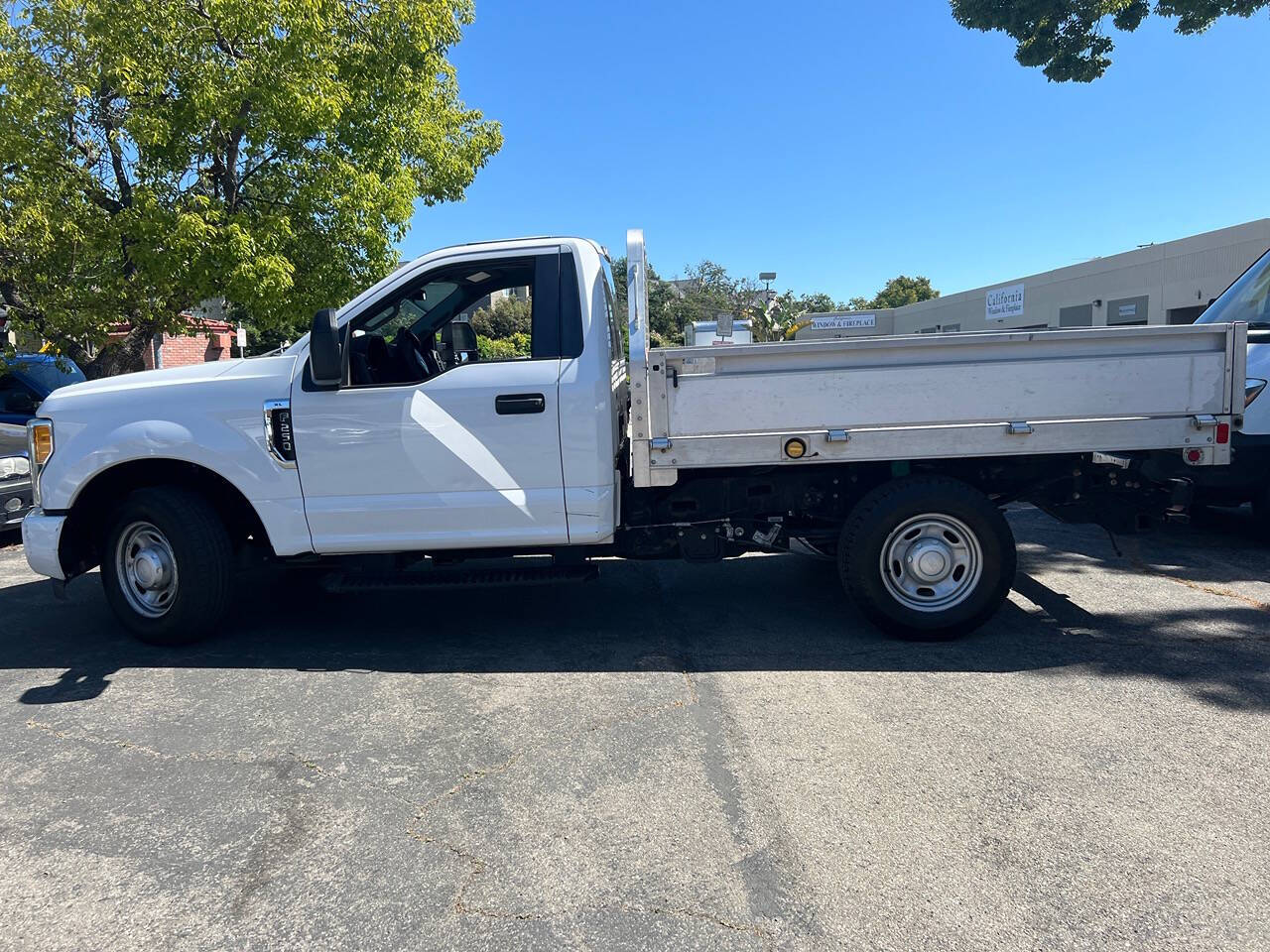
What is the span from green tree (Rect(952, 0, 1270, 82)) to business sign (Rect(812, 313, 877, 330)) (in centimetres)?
3191

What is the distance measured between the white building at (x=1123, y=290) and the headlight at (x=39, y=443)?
1419 centimetres

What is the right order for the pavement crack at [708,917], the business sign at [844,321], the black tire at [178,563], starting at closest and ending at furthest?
the pavement crack at [708,917], the black tire at [178,563], the business sign at [844,321]

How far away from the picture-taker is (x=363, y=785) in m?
3.51

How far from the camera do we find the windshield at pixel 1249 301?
682 centimetres

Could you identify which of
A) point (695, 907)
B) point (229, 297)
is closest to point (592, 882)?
point (695, 907)

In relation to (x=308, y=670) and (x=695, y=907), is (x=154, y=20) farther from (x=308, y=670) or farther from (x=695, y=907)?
(x=695, y=907)

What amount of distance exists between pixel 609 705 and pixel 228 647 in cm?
249

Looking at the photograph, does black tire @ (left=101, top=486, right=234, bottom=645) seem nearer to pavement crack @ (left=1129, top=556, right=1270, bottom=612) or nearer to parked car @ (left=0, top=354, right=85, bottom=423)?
parked car @ (left=0, top=354, right=85, bottom=423)

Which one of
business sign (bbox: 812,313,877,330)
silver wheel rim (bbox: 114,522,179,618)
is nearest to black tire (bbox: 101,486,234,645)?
silver wheel rim (bbox: 114,522,179,618)

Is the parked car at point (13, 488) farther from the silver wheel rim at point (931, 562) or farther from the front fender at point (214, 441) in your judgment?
the silver wheel rim at point (931, 562)

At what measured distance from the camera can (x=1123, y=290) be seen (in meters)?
27.8

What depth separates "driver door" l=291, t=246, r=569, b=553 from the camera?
4723 mm

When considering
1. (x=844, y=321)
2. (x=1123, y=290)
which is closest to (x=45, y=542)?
(x=1123, y=290)

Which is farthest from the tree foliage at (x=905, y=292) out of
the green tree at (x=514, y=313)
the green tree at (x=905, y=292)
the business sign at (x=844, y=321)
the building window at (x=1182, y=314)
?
the green tree at (x=514, y=313)
